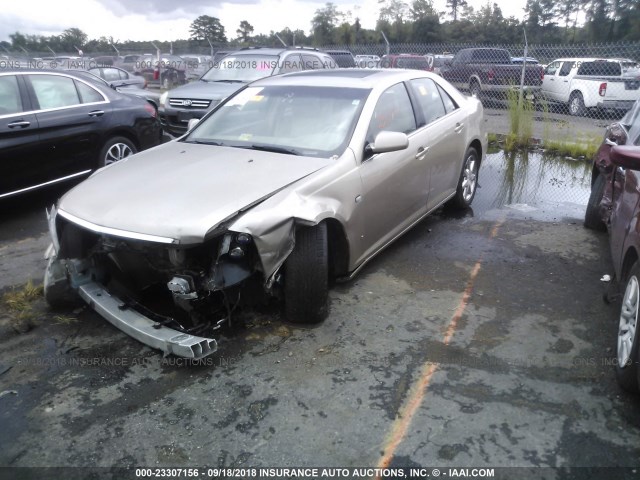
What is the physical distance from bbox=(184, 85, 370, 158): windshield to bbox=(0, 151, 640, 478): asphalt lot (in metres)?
1.19

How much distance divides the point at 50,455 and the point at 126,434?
1.14 ft

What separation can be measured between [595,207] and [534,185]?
7.20 feet

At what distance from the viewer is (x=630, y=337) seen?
2.86 meters

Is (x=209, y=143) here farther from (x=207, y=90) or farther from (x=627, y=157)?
(x=207, y=90)

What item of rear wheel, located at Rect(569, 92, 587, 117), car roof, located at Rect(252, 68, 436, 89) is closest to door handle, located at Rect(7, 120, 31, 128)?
car roof, located at Rect(252, 68, 436, 89)

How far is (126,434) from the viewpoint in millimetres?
2686

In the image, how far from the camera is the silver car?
10.2 feet

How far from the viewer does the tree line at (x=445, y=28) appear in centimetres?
3666

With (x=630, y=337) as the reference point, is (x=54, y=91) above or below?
above

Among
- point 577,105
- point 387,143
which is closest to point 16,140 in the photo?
point 387,143

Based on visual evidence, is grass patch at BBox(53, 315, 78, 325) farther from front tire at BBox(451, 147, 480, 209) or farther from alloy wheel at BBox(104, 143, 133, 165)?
front tire at BBox(451, 147, 480, 209)

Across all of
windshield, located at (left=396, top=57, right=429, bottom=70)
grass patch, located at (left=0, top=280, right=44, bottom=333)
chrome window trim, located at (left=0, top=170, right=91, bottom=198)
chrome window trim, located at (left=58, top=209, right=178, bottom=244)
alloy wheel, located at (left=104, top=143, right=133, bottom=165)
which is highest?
windshield, located at (left=396, top=57, right=429, bottom=70)

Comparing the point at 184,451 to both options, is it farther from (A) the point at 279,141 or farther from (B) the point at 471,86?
(B) the point at 471,86

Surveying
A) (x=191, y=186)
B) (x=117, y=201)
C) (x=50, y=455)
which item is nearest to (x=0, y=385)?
(x=50, y=455)
